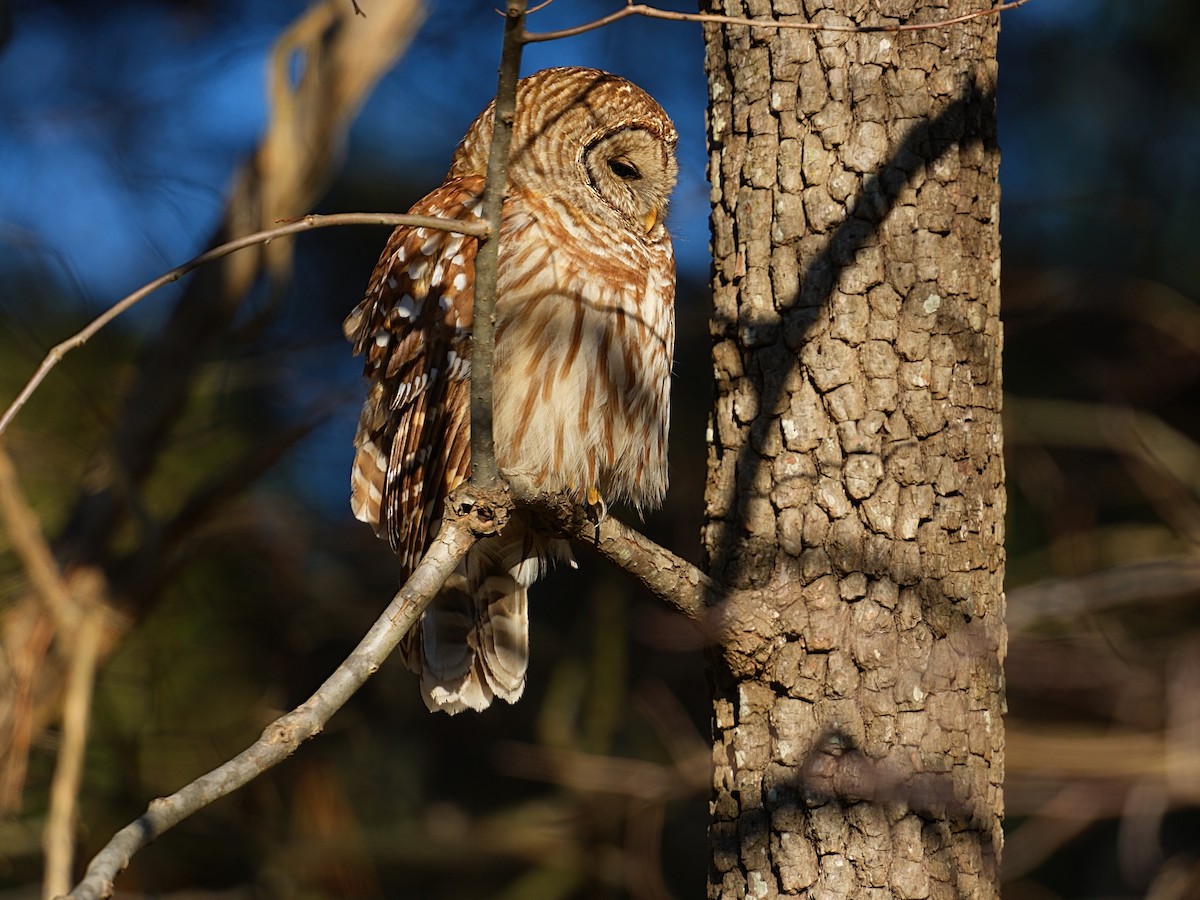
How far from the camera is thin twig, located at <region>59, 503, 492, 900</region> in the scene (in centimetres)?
140

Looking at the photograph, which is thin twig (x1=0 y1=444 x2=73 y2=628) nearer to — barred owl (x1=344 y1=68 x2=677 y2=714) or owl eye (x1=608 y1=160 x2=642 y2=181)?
barred owl (x1=344 y1=68 x2=677 y2=714)

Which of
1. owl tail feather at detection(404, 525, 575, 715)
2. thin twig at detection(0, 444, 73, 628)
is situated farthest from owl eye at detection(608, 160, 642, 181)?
thin twig at detection(0, 444, 73, 628)

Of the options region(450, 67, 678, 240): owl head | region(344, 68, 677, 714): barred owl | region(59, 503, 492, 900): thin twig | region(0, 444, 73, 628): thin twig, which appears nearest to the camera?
region(59, 503, 492, 900): thin twig

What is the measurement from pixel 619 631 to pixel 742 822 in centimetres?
369

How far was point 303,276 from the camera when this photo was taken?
709cm

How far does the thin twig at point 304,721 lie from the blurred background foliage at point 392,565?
2.08 meters

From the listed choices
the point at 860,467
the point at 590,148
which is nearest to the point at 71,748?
the point at 590,148

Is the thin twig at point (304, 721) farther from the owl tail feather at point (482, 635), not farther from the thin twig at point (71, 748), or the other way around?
the thin twig at point (71, 748)

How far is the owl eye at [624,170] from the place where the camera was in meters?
3.22

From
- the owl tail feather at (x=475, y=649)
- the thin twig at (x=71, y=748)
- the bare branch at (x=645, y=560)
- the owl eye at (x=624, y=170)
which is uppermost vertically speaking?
the owl eye at (x=624, y=170)

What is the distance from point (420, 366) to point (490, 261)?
119cm

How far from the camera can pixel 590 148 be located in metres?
3.14

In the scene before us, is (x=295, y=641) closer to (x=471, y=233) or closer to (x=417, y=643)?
(x=417, y=643)

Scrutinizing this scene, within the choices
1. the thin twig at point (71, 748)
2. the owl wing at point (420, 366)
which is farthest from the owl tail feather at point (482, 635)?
the thin twig at point (71, 748)
